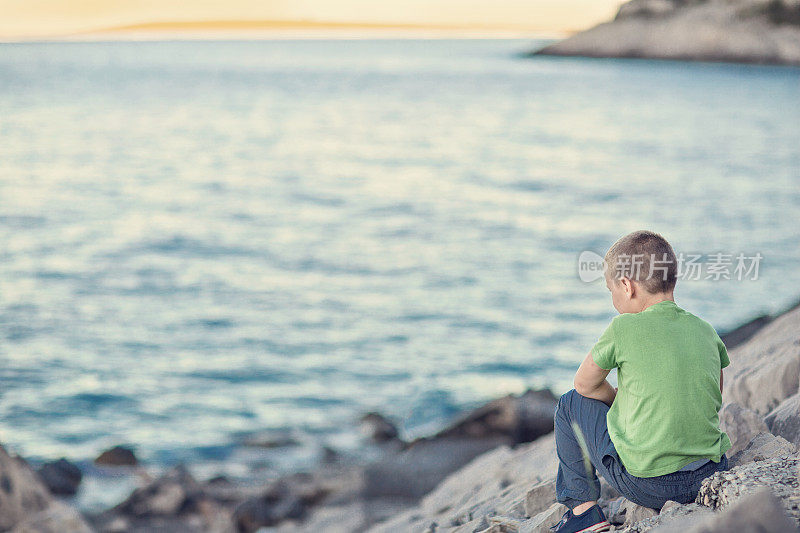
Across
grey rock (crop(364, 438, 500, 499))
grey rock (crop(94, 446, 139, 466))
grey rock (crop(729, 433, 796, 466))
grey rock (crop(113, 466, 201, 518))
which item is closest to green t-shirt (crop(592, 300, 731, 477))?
grey rock (crop(729, 433, 796, 466))

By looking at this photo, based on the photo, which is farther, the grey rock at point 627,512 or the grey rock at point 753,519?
the grey rock at point 627,512

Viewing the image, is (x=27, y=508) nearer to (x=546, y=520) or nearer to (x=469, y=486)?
(x=469, y=486)

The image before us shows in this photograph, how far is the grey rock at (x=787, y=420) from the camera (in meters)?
3.49

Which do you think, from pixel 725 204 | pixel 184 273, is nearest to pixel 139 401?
pixel 184 273

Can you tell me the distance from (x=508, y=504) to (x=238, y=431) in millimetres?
5566

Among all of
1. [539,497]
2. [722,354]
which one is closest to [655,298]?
[722,354]

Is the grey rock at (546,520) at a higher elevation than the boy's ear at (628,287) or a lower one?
lower

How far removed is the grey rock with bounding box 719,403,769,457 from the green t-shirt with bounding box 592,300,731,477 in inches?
28.6

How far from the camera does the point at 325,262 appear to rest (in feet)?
53.2

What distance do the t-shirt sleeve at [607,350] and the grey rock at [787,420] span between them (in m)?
1.13

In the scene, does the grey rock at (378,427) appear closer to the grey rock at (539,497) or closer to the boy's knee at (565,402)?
the grey rock at (539,497)

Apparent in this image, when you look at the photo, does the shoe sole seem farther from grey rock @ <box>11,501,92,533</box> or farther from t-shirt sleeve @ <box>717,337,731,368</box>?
grey rock @ <box>11,501,92,533</box>

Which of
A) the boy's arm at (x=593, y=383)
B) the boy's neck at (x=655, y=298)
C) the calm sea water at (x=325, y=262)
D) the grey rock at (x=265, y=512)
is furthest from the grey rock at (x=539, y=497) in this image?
the calm sea water at (x=325, y=262)

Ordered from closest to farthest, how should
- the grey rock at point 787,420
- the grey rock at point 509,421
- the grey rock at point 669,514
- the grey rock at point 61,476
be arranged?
the grey rock at point 669,514, the grey rock at point 787,420, the grey rock at point 509,421, the grey rock at point 61,476
